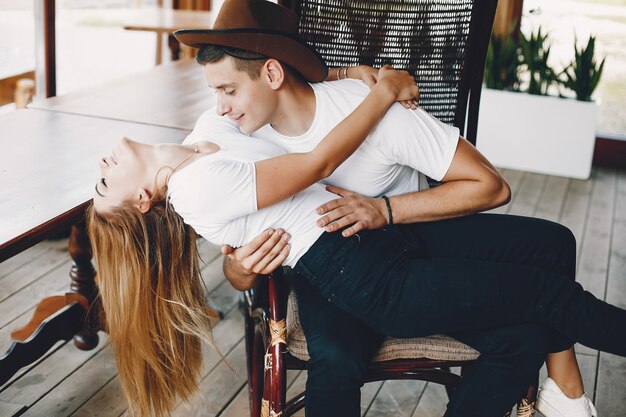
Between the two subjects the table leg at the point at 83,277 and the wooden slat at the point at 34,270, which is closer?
the table leg at the point at 83,277

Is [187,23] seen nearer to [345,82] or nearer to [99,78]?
[99,78]

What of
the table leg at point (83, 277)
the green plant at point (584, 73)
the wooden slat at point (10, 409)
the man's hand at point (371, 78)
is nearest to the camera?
the man's hand at point (371, 78)

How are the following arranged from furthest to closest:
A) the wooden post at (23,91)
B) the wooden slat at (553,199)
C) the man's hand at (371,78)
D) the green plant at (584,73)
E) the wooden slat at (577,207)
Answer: the green plant at (584,73)
the wooden slat at (553,199)
the wooden slat at (577,207)
the wooden post at (23,91)
the man's hand at (371,78)

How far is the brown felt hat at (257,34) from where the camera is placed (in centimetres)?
162

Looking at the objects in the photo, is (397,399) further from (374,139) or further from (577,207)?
(577,207)

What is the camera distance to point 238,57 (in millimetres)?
1669

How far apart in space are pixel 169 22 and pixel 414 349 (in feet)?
8.11

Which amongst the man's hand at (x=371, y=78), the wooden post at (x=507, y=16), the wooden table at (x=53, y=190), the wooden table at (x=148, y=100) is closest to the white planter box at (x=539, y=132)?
the wooden post at (x=507, y=16)

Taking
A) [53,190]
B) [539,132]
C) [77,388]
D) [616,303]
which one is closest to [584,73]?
[539,132]

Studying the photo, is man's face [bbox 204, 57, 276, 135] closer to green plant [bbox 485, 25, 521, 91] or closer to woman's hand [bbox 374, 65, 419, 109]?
woman's hand [bbox 374, 65, 419, 109]

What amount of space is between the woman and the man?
47 mm

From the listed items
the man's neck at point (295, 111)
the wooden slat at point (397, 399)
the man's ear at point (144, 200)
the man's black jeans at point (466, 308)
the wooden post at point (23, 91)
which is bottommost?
the wooden slat at point (397, 399)

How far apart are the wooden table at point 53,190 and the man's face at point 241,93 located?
14.1 inches

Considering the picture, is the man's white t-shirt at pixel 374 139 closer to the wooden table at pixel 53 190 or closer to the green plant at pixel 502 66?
the wooden table at pixel 53 190
